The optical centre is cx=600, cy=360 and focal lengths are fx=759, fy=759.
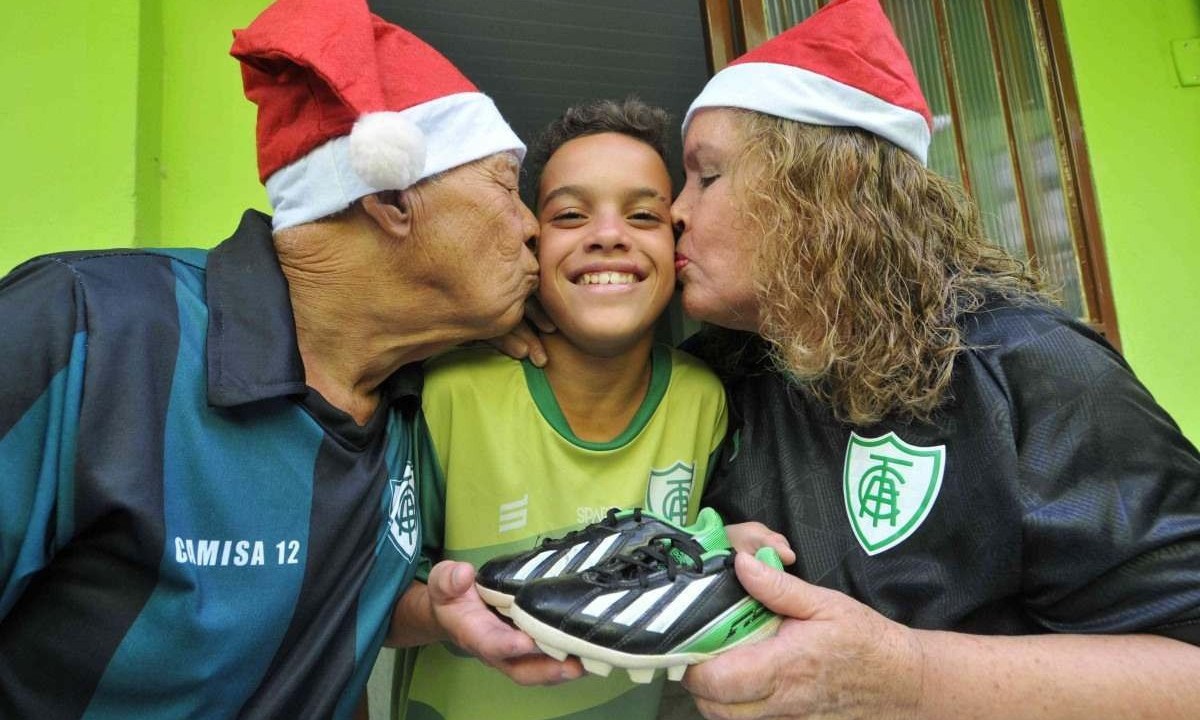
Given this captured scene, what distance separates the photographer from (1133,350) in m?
2.64

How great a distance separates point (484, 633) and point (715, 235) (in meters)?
0.82

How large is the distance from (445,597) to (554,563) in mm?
184

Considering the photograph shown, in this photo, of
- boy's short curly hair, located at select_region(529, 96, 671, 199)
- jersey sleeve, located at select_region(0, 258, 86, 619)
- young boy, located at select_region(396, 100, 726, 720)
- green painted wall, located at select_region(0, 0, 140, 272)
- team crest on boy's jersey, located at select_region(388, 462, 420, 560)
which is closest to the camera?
jersey sleeve, located at select_region(0, 258, 86, 619)

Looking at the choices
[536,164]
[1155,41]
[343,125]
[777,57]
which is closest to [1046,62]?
[1155,41]

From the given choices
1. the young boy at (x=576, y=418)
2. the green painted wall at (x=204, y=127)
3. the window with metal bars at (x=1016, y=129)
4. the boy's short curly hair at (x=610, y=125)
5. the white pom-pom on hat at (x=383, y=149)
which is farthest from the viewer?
the window with metal bars at (x=1016, y=129)

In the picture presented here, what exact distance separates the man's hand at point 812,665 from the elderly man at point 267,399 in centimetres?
28

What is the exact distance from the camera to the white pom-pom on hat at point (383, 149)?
1128 mm

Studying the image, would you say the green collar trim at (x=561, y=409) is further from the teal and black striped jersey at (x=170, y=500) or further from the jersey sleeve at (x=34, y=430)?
the jersey sleeve at (x=34, y=430)

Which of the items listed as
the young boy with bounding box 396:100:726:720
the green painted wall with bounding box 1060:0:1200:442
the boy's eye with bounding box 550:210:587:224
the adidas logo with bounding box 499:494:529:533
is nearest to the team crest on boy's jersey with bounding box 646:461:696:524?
the young boy with bounding box 396:100:726:720

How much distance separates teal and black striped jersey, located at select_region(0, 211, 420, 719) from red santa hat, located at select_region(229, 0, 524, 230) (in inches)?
6.4

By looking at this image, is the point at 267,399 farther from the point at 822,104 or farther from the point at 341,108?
the point at 822,104

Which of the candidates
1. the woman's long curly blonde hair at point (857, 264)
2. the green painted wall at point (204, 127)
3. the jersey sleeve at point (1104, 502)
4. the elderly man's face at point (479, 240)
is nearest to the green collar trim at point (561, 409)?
the elderly man's face at point (479, 240)

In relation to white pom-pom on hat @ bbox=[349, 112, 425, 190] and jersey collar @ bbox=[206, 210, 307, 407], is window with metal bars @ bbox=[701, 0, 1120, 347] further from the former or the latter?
jersey collar @ bbox=[206, 210, 307, 407]

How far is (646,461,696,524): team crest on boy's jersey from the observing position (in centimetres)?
144
